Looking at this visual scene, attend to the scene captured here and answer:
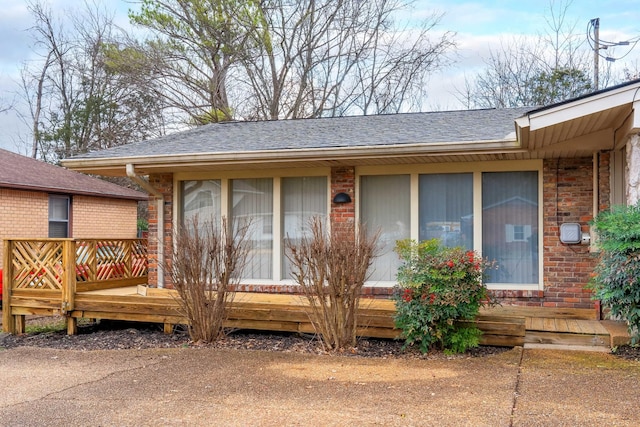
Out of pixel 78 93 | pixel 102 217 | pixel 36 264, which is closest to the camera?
pixel 36 264

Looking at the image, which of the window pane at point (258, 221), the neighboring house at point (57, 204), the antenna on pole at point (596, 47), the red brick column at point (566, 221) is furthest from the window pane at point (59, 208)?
the antenna on pole at point (596, 47)

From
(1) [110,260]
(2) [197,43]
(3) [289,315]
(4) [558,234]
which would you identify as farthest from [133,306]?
(2) [197,43]

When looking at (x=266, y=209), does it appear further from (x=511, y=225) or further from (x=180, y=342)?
(x=511, y=225)

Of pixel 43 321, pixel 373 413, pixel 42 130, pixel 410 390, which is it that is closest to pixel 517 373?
pixel 410 390

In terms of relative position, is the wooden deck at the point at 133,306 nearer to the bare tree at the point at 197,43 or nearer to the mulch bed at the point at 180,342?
the mulch bed at the point at 180,342

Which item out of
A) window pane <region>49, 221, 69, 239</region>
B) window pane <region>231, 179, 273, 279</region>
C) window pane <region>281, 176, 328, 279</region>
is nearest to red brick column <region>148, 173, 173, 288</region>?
window pane <region>231, 179, 273, 279</region>

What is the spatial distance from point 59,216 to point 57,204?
31 centimetres

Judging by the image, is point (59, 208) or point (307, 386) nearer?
point (307, 386)

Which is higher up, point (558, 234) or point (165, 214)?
point (165, 214)

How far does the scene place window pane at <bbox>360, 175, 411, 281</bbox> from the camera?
26.1ft

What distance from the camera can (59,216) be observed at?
14.2 meters

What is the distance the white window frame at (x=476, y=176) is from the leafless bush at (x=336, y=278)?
166 cm

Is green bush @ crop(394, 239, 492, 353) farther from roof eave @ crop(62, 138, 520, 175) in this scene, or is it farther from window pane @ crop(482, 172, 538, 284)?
window pane @ crop(482, 172, 538, 284)

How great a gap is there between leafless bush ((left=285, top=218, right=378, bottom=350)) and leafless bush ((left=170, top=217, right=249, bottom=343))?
965 mm
